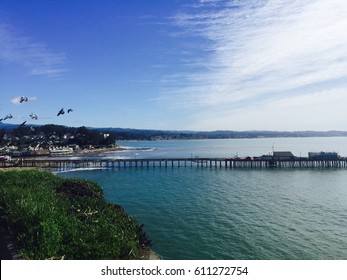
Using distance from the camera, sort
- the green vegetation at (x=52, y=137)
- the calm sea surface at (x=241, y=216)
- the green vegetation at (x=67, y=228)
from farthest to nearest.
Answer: the green vegetation at (x=52, y=137) < the calm sea surface at (x=241, y=216) < the green vegetation at (x=67, y=228)

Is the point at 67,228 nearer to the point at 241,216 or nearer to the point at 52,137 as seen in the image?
the point at 241,216

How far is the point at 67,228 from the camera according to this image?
13.8 metres

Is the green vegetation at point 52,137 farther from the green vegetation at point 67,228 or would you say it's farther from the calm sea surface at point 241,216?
the green vegetation at point 67,228

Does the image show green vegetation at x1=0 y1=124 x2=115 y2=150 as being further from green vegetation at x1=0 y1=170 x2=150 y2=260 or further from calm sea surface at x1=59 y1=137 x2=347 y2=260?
green vegetation at x1=0 y1=170 x2=150 y2=260

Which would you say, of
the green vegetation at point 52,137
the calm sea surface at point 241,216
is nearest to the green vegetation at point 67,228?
the calm sea surface at point 241,216

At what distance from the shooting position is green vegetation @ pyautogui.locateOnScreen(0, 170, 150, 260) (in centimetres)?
1252

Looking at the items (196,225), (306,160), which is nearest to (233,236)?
(196,225)

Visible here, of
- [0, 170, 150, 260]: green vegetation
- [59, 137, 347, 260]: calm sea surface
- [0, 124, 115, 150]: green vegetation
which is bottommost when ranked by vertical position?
[59, 137, 347, 260]: calm sea surface

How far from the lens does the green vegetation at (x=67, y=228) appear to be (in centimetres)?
1252

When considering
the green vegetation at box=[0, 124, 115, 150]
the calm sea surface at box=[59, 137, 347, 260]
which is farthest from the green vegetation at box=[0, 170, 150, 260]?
the green vegetation at box=[0, 124, 115, 150]

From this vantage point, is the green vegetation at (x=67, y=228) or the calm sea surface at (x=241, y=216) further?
the calm sea surface at (x=241, y=216)

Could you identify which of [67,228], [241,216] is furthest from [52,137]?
[67,228]

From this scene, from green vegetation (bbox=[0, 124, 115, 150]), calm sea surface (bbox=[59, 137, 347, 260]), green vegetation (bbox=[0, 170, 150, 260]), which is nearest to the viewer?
green vegetation (bbox=[0, 170, 150, 260])

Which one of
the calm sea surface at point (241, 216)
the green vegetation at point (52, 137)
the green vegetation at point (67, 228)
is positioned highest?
the green vegetation at point (52, 137)
